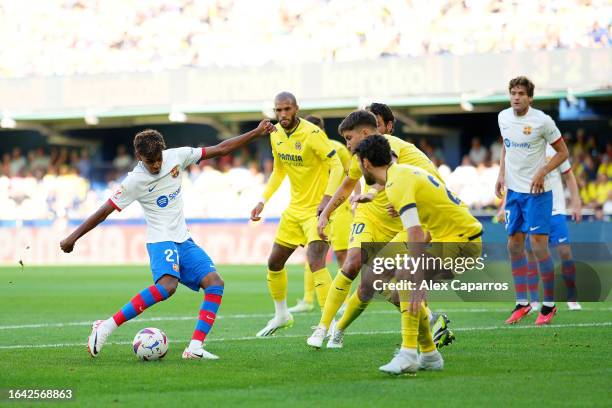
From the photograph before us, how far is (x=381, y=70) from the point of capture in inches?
1006

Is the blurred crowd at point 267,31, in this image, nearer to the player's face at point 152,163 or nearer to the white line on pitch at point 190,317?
the white line on pitch at point 190,317

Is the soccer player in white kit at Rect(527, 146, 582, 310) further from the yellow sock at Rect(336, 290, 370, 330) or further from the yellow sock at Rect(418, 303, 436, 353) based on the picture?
the yellow sock at Rect(418, 303, 436, 353)

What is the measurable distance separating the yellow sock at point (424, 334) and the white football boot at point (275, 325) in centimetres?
300

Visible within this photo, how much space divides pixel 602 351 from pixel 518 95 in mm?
3402

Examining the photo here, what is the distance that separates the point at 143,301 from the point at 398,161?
2408 millimetres

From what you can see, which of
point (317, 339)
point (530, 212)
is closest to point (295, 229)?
point (317, 339)

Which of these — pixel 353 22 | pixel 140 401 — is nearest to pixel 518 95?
pixel 140 401

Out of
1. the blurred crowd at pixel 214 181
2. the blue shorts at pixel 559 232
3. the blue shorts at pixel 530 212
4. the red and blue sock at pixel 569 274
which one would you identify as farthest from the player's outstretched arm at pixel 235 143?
the blurred crowd at pixel 214 181

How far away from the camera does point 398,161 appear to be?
8.52 metres

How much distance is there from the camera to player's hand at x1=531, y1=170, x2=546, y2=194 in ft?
34.9

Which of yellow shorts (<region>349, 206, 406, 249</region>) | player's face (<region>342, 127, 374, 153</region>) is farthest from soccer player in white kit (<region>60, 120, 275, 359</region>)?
player's face (<region>342, 127, 374, 153</region>)

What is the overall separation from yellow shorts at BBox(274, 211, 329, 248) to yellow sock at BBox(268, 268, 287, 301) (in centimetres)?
32

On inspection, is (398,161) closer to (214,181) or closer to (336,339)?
(336,339)

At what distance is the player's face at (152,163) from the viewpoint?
27.1ft
